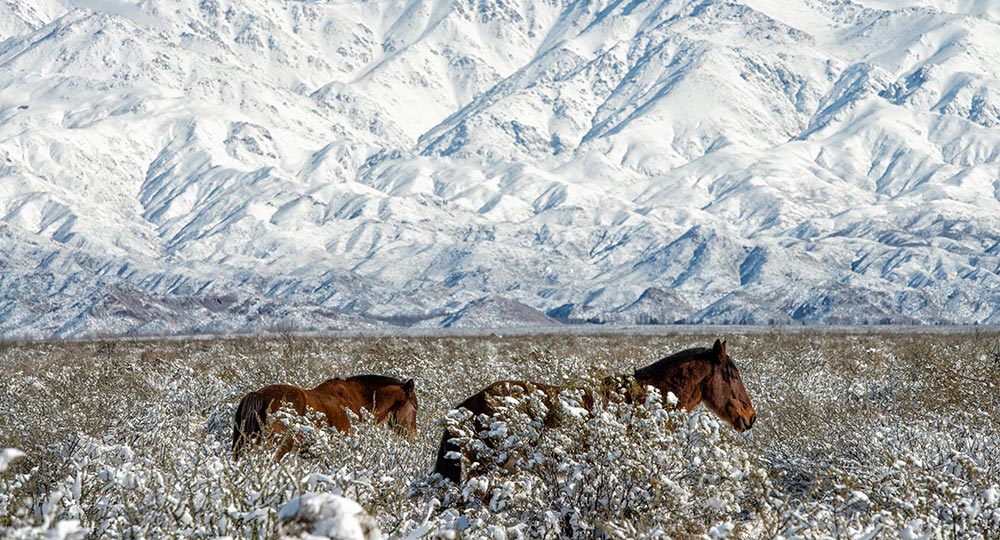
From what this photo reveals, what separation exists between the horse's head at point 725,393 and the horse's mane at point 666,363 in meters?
0.19

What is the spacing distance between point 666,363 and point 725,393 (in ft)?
3.08

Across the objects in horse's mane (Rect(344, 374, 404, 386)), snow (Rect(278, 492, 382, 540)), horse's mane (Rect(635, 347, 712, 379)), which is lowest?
horse's mane (Rect(344, 374, 404, 386))

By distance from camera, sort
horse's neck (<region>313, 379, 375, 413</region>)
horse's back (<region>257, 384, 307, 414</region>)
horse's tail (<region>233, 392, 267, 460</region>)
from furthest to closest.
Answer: horse's neck (<region>313, 379, 375, 413</region>), horse's back (<region>257, 384, 307, 414</region>), horse's tail (<region>233, 392, 267, 460</region>)

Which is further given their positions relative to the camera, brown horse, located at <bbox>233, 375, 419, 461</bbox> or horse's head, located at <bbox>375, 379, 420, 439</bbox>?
horse's head, located at <bbox>375, 379, 420, 439</bbox>

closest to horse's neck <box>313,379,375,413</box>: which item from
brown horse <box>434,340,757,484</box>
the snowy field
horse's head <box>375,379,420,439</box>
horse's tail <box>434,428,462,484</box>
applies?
horse's head <box>375,379,420,439</box>

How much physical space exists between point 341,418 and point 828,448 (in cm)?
643

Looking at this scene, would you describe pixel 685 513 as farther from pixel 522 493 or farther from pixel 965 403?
pixel 965 403

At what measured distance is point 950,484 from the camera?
10.2m

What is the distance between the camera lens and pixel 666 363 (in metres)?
13.9

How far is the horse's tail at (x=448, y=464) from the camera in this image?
12.2 metres

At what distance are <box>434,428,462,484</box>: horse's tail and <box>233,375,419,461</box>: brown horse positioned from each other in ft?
3.50

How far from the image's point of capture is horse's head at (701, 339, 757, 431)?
46.1ft

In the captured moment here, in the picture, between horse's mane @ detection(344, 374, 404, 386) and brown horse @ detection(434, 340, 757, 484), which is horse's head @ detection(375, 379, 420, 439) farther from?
brown horse @ detection(434, 340, 757, 484)

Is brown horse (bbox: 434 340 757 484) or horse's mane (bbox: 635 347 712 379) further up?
horse's mane (bbox: 635 347 712 379)
